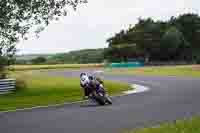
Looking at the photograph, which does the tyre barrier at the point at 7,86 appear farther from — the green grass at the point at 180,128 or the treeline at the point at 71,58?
the treeline at the point at 71,58

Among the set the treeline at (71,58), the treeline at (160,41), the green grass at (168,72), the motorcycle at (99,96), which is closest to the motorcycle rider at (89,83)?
the motorcycle at (99,96)

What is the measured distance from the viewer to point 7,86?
24.7m

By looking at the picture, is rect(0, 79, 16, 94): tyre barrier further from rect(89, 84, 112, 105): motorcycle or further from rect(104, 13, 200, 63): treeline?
rect(104, 13, 200, 63): treeline

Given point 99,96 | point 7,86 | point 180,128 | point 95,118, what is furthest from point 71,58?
point 180,128

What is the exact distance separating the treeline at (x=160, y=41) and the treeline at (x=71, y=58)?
6.08 m

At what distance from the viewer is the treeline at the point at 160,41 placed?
315 ft

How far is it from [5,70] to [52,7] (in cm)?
462

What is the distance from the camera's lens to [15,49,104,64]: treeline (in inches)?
4491

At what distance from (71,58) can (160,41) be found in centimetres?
3558

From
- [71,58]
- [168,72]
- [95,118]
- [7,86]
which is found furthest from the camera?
[71,58]

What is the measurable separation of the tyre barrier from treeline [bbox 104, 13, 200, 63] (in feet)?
223

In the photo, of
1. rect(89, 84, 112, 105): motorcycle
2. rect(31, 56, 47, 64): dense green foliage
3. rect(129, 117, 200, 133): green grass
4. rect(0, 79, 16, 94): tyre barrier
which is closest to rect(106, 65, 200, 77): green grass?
rect(0, 79, 16, 94): tyre barrier

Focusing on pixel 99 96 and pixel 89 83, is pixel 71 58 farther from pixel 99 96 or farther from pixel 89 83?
pixel 99 96

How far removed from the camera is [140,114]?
15.1m
